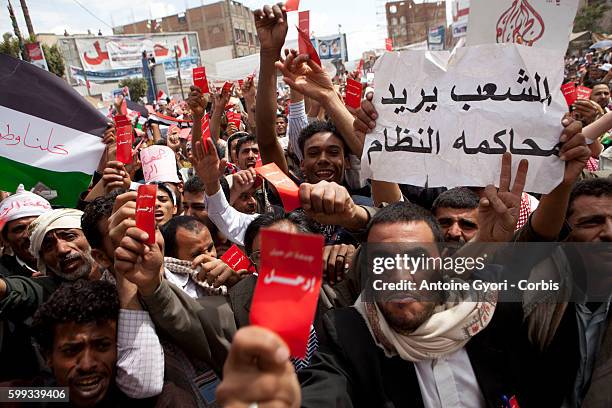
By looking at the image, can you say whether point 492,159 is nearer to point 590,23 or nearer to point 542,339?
point 542,339

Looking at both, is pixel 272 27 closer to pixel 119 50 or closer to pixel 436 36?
pixel 436 36

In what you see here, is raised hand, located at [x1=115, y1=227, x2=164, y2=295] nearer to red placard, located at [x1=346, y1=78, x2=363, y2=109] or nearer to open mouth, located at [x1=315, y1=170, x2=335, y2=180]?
open mouth, located at [x1=315, y1=170, x2=335, y2=180]

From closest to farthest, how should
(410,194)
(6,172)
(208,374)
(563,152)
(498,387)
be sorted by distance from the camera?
(498,387) → (563,152) → (208,374) → (6,172) → (410,194)

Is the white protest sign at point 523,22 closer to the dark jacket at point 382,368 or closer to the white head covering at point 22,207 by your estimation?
the dark jacket at point 382,368

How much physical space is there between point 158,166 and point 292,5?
206 cm

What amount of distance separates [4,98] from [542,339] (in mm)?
3173

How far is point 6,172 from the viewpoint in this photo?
2.73 meters

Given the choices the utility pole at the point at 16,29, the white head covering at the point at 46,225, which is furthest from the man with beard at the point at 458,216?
the utility pole at the point at 16,29

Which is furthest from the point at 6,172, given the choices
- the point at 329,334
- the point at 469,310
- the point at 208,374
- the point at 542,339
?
the point at 542,339

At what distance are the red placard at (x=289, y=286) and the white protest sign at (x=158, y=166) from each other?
126 inches

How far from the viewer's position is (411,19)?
55.5 m

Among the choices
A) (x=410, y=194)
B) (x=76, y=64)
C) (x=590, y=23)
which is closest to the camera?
(x=410, y=194)

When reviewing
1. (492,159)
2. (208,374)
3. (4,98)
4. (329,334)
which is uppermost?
(4,98)

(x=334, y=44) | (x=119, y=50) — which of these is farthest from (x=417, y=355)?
(x=119, y=50)
